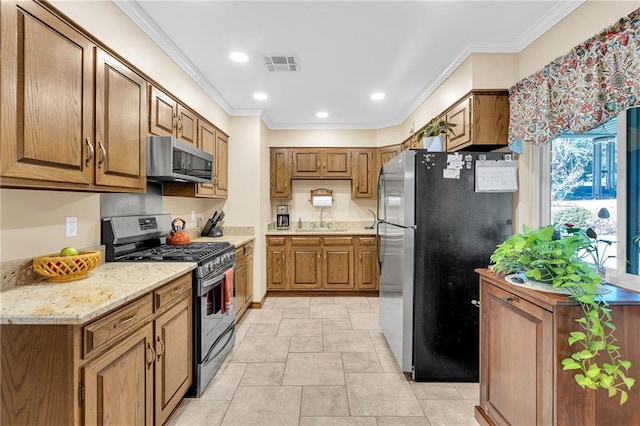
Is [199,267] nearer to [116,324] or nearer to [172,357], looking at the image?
[172,357]

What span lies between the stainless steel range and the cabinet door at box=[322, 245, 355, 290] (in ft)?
6.28

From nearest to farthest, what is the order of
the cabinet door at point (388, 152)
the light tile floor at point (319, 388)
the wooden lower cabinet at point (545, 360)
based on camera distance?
the wooden lower cabinet at point (545, 360) → the light tile floor at point (319, 388) → the cabinet door at point (388, 152)

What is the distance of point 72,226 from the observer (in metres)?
1.83

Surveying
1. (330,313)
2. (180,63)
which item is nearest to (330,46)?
(180,63)

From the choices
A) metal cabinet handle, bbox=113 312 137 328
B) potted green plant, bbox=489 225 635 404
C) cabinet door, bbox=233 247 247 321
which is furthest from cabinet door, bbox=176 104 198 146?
potted green plant, bbox=489 225 635 404

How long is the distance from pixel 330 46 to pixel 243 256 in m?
2.38

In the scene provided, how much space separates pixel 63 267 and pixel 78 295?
28cm

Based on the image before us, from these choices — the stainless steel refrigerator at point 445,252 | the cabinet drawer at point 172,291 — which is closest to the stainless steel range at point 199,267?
the cabinet drawer at point 172,291

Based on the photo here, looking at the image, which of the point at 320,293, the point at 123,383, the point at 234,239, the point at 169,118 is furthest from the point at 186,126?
the point at 320,293

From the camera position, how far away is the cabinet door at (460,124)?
2459mm

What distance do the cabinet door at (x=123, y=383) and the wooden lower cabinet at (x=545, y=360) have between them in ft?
6.27

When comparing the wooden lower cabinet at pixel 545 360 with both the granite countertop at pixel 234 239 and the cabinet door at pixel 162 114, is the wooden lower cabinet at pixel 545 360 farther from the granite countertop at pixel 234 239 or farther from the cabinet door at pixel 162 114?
the cabinet door at pixel 162 114

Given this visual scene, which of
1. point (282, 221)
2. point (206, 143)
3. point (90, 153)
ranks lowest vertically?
point (282, 221)

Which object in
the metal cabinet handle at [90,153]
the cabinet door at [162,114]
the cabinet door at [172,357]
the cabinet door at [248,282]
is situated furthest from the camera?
the cabinet door at [248,282]
